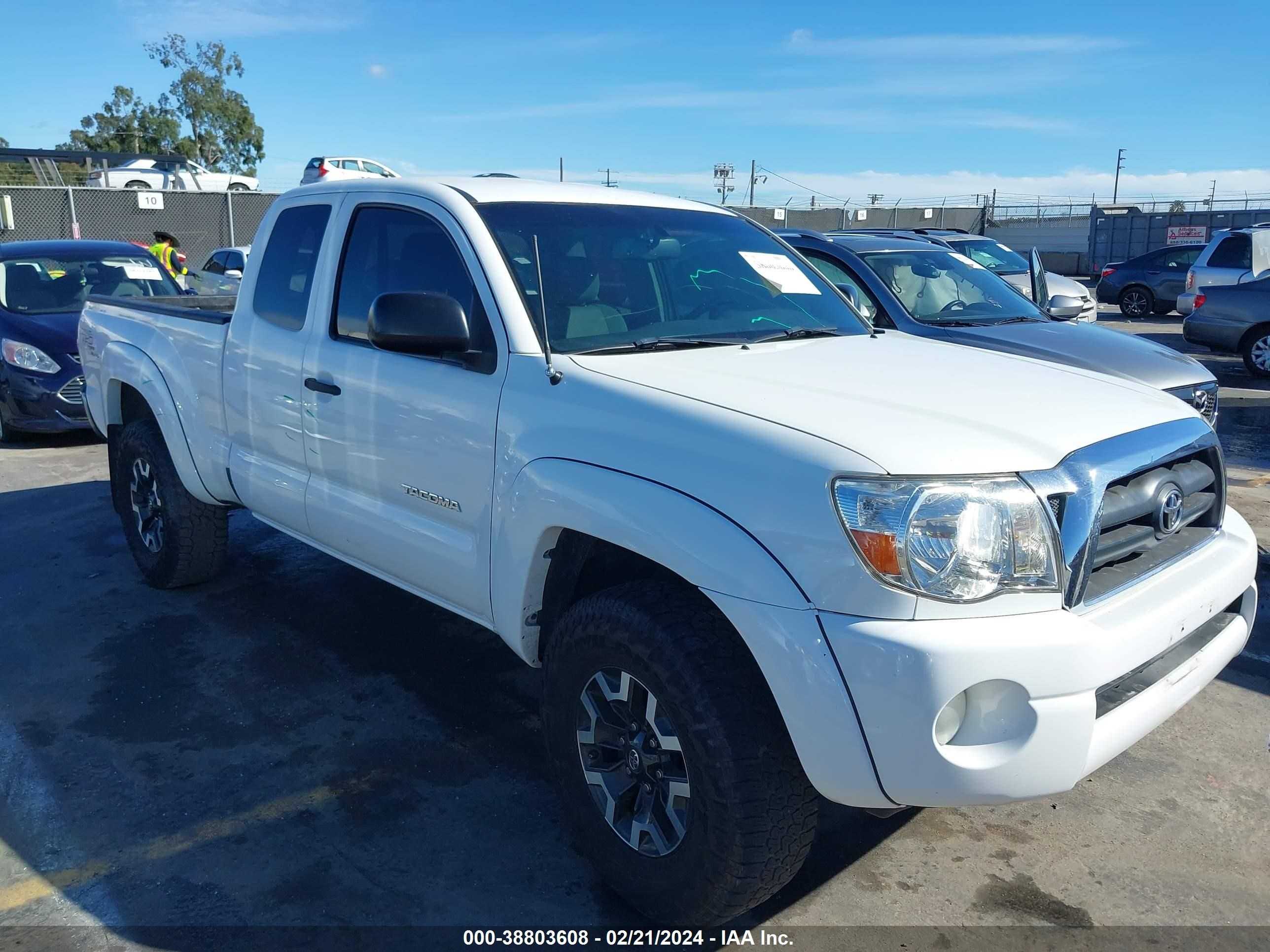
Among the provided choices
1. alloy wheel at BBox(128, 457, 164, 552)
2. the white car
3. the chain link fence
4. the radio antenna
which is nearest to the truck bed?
alloy wheel at BBox(128, 457, 164, 552)

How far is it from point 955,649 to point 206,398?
146 inches

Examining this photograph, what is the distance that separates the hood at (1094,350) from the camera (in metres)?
6.10

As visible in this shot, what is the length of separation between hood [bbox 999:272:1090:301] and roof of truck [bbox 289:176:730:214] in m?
5.03

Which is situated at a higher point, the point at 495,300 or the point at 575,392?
the point at 495,300

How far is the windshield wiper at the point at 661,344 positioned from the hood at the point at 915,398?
0.14 feet

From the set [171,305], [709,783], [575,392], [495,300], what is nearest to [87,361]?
[171,305]

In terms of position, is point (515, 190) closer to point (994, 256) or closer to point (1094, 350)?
point (1094, 350)

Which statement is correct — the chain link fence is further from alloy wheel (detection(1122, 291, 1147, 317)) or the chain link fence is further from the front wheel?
the front wheel

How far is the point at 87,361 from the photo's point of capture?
19.2ft

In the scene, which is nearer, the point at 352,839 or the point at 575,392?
the point at 575,392

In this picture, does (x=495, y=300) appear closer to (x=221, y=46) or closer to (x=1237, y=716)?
(x=1237, y=716)

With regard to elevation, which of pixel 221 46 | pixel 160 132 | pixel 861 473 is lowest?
pixel 861 473

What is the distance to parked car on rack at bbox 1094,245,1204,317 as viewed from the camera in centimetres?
2052

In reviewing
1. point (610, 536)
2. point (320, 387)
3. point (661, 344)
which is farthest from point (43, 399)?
point (610, 536)
